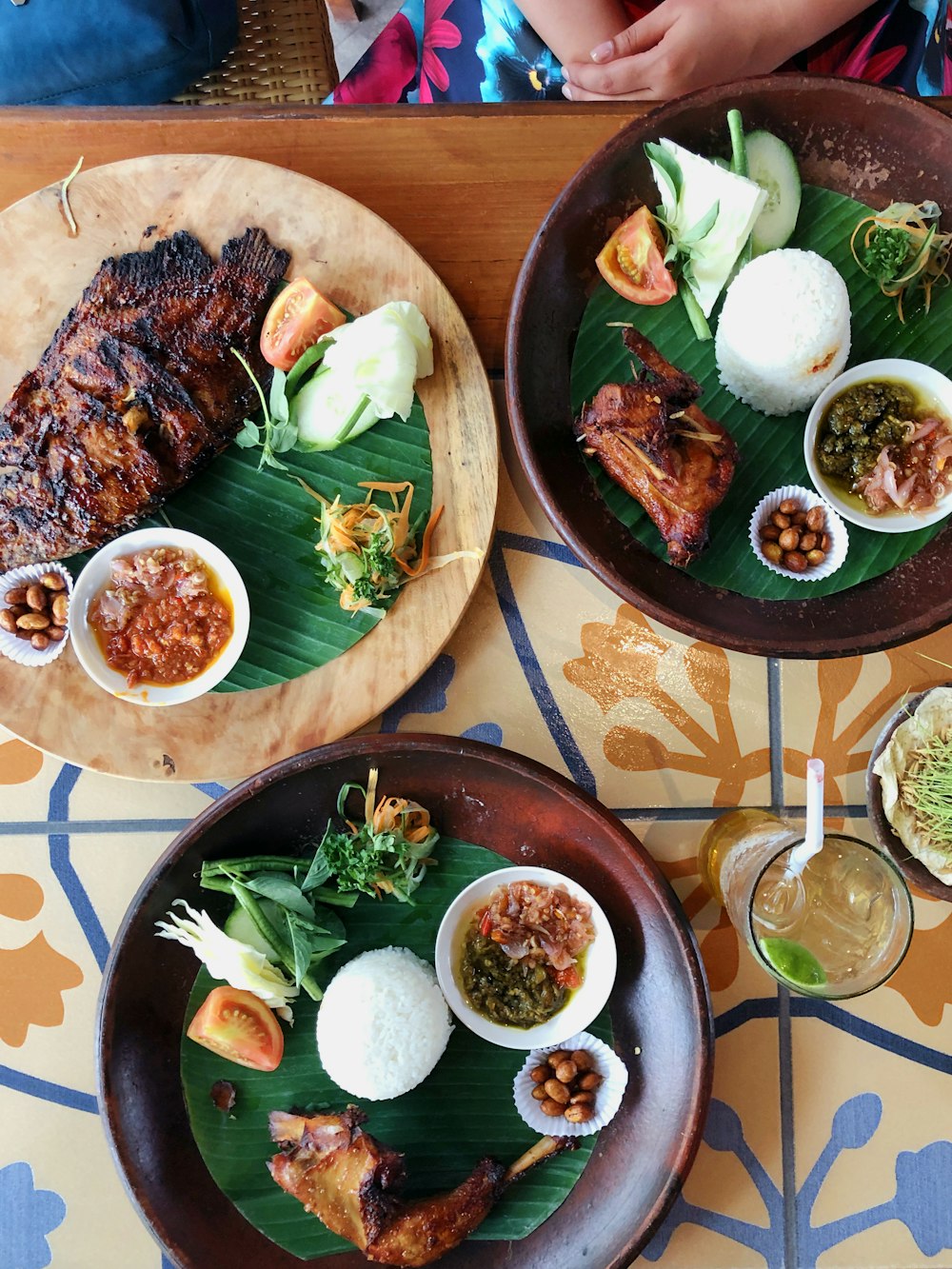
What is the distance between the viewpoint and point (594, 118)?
230cm

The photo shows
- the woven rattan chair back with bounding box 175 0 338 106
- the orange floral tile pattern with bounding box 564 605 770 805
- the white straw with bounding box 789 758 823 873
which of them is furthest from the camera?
the woven rattan chair back with bounding box 175 0 338 106

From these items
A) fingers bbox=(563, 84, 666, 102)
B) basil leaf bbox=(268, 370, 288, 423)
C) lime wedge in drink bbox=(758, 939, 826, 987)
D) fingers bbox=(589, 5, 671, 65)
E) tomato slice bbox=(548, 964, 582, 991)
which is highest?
fingers bbox=(589, 5, 671, 65)

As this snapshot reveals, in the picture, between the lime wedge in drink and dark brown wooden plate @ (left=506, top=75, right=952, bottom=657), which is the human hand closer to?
dark brown wooden plate @ (left=506, top=75, right=952, bottom=657)

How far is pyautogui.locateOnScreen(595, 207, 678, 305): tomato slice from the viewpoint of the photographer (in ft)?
7.29

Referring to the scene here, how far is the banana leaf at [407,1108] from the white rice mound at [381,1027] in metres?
0.08

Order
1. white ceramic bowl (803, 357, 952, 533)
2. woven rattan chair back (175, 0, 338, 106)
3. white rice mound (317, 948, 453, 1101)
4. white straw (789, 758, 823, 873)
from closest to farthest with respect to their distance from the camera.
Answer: white straw (789, 758, 823, 873) < white rice mound (317, 948, 453, 1101) < white ceramic bowl (803, 357, 952, 533) < woven rattan chair back (175, 0, 338, 106)

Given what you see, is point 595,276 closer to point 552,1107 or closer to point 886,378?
point 886,378

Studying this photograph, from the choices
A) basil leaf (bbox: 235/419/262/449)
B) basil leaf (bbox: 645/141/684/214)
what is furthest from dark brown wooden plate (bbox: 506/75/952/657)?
basil leaf (bbox: 235/419/262/449)

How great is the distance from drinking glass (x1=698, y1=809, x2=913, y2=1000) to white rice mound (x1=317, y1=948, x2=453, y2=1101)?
→ 2.55 ft

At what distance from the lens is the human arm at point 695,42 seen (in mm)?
2318

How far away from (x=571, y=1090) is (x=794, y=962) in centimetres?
60

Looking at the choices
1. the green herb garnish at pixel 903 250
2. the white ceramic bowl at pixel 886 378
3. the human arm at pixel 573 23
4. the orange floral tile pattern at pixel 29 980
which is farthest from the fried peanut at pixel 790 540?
the orange floral tile pattern at pixel 29 980

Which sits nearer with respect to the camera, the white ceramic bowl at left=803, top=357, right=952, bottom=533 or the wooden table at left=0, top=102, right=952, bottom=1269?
the white ceramic bowl at left=803, top=357, right=952, bottom=533

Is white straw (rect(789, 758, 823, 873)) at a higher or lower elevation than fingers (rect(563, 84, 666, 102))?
lower
